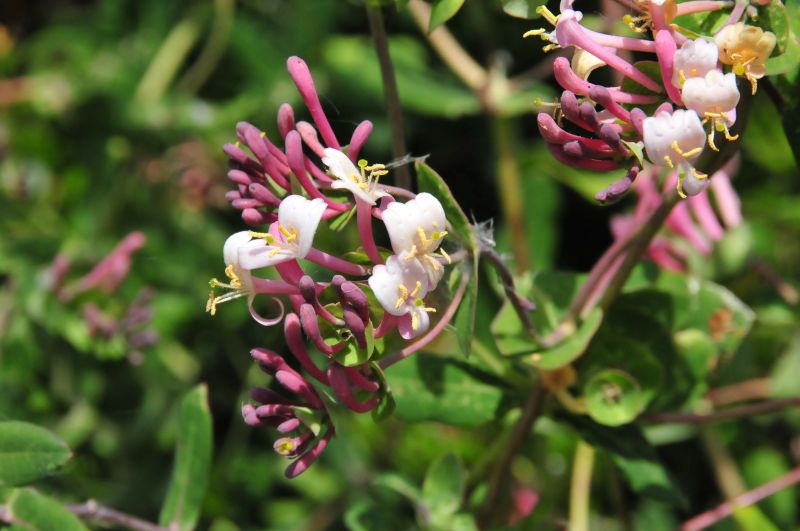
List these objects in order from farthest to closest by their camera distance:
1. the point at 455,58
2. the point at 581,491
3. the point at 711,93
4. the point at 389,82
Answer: the point at 455,58 → the point at 581,491 → the point at 389,82 → the point at 711,93

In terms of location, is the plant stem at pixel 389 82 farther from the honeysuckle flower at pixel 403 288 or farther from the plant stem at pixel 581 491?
the plant stem at pixel 581 491

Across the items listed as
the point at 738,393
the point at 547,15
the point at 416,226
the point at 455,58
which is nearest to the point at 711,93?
the point at 547,15

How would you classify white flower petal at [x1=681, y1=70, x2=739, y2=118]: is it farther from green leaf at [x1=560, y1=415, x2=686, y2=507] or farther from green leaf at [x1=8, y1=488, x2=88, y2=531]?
green leaf at [x1=8, y1=488, x2=88, y2=531]

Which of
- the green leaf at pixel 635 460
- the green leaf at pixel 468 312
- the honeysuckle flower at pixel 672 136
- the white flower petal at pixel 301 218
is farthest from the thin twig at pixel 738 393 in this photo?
the white flower petal at pixel 301 218

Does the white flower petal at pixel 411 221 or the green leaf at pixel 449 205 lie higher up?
the white flower petal at pixel 411 221

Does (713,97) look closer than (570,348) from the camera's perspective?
Yes

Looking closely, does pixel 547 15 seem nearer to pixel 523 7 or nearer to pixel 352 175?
pixel 523 7
